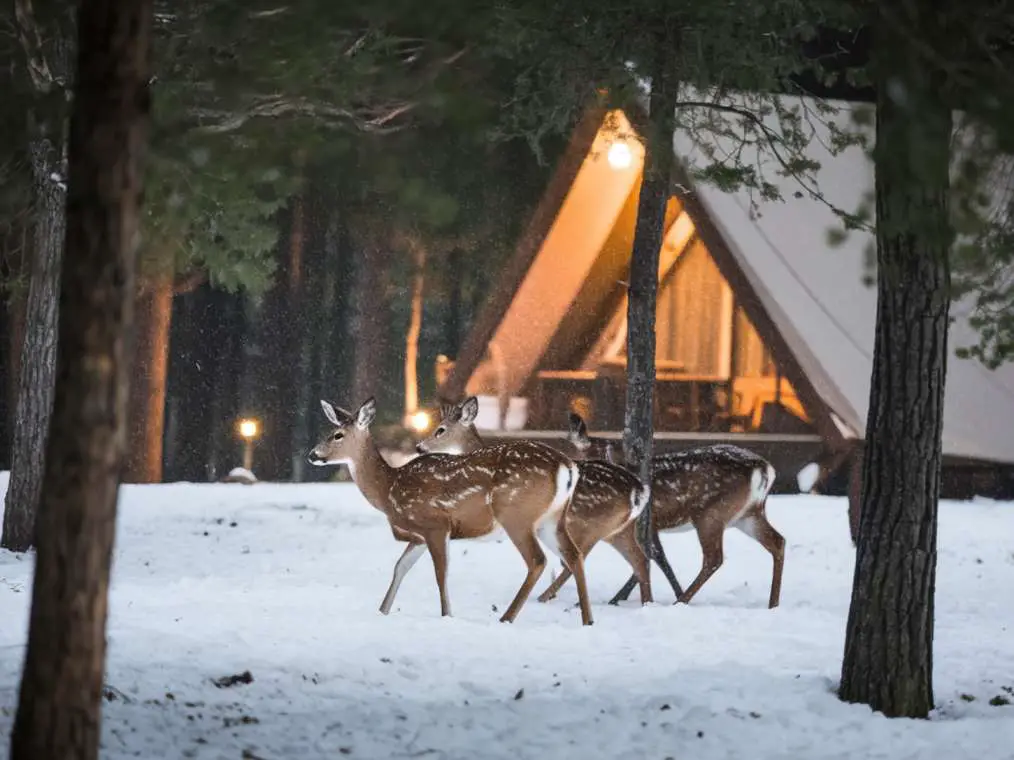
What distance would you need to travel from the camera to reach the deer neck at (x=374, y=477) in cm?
883

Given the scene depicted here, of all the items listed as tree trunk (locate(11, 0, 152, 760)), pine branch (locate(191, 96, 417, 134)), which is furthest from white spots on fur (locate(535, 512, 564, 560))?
tree trunk (locate(11, 0, 152, 760))

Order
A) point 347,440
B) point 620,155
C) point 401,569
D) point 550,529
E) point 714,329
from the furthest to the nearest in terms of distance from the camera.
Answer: point 714,329 → point 620,155 → point 347,440 → point 550,529 → point 401,569

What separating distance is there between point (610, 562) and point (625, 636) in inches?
160

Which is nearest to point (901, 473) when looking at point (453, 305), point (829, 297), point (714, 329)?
point (829, 297)

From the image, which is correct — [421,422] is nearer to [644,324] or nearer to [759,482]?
[644,324]

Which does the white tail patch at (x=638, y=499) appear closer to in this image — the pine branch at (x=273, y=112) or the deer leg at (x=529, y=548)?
the deer leg at (x=529, y=548)

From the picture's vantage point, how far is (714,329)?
62.5 ft

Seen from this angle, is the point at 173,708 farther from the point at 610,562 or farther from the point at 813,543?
the point at 813,543

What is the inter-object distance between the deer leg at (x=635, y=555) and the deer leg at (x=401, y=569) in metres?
1.28

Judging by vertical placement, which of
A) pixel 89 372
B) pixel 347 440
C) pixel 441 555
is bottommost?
pixel 441 555

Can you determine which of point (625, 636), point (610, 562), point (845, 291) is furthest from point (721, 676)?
point (845, 291)

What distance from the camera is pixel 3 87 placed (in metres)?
5.35

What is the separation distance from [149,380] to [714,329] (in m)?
6.78

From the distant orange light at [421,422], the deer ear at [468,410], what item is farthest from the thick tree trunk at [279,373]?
the deer ear at [468,410]
